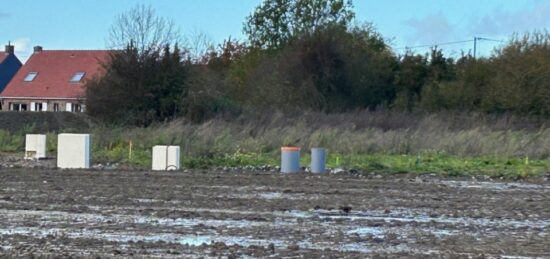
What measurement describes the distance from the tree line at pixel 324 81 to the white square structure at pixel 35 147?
37.5 feet

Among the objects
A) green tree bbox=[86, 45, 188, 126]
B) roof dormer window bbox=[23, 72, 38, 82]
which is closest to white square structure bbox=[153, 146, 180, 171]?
green tree bbox=[86, 45, 188, 126]

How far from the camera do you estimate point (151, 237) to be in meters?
14.5

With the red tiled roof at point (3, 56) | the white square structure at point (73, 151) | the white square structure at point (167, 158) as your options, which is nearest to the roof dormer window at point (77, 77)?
the red tiled roof at point (3, 56)

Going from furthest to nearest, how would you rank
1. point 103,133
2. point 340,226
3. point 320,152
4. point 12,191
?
1. point 103,133
2. point 320,152
3. point 12,191
4. point 340,226

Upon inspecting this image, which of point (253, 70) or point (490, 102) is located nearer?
point (490, 102)

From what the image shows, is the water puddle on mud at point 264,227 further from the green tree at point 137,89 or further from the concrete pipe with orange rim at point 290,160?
the green tree at point 137,89

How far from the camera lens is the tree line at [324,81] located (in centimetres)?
4844

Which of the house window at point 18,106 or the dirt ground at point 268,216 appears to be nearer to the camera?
the dirt ground at point 268,216

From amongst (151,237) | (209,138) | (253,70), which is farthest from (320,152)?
(253,70)

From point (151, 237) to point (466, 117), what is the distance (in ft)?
112

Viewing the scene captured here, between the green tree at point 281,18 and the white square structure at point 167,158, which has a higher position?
the green tree at point 281,18

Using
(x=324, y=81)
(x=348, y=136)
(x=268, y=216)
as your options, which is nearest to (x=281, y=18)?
(x=324, y=81)

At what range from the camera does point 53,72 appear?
88.4m

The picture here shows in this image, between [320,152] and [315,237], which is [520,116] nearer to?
[320,152]
